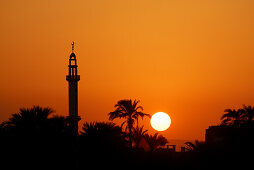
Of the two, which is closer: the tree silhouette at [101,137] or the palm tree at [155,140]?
the tree silhouette at [101,137]

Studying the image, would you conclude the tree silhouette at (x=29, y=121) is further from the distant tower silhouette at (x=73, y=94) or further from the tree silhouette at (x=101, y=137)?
the distant tower silhouette at (x=73, y=94)

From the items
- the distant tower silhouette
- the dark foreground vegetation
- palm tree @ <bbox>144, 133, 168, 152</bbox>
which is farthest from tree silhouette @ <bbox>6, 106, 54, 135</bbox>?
palm tree @ <bbox>144, 133, 168, 152</bbox>

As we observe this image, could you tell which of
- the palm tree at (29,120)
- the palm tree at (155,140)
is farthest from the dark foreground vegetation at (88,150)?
the palm tree at (155,140)

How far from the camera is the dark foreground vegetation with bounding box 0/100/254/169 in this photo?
180 ft

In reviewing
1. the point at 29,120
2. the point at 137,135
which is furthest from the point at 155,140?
the point at 29,120

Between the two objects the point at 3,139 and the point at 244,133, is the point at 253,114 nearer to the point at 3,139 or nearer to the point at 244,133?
the point at 244,133

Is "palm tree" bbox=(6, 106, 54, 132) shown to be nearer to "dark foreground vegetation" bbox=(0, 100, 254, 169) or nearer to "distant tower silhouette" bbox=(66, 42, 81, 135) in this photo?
"dark foreground vegetation" bbox=(0, 100, 254, 169)

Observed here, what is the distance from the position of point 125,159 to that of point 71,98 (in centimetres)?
1972

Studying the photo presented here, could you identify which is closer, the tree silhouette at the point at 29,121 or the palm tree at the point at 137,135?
the tree silhouette at the point at 29,121

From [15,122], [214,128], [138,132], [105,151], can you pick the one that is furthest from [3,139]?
[138,132]

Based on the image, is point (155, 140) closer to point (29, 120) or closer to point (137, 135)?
point (137, 135)

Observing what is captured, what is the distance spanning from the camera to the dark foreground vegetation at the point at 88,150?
54938 millimetres

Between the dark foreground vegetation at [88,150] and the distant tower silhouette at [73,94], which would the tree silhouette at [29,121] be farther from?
the distant tower silhouette at [73,94]

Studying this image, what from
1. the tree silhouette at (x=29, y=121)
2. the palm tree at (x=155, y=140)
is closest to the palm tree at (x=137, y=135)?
the palm tree at (x=155, y=140)
